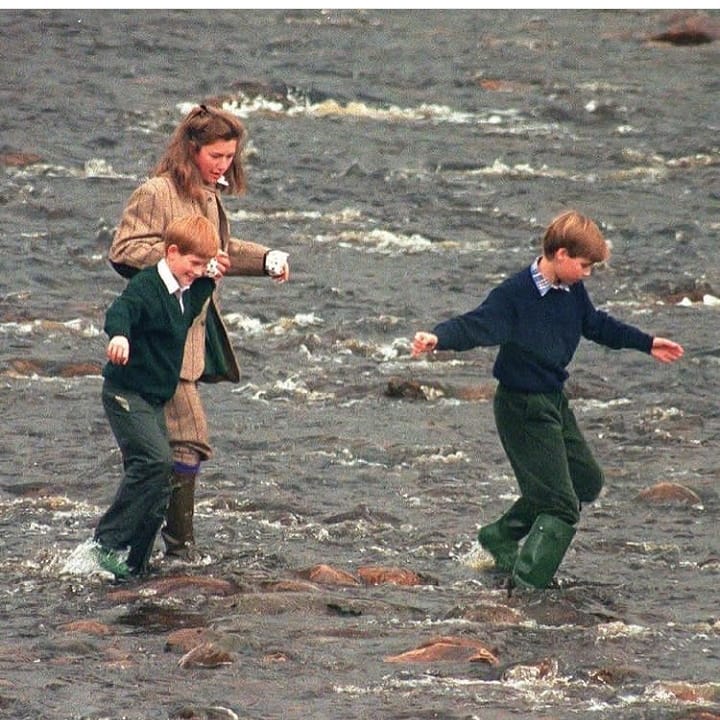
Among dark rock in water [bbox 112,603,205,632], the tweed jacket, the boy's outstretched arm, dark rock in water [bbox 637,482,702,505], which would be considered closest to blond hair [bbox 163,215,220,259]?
the tweed jacket

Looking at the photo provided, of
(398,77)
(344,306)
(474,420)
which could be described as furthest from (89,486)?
(398,77)

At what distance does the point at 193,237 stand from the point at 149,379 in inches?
25.3

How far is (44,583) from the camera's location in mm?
8852

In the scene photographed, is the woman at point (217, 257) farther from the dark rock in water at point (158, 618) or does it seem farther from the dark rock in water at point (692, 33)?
the dark rock in water at point (692, 33)

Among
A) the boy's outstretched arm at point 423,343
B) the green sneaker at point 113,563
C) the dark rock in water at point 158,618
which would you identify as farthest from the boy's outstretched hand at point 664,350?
the green sneaker at point 113,563

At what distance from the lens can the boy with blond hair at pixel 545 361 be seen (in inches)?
349

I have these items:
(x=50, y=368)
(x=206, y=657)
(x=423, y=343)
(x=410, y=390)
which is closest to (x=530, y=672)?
(x=206, y=657)

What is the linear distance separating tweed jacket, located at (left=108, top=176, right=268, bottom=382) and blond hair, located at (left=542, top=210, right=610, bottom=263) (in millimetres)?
1258

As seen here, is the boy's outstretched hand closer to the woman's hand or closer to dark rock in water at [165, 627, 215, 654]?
the woman's hand

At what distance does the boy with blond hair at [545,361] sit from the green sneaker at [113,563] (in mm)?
1515

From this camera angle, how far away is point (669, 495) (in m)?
10.9

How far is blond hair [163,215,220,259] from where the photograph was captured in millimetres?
8625

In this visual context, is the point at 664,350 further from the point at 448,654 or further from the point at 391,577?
the point at 448,654

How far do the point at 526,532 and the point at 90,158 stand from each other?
453 inches
